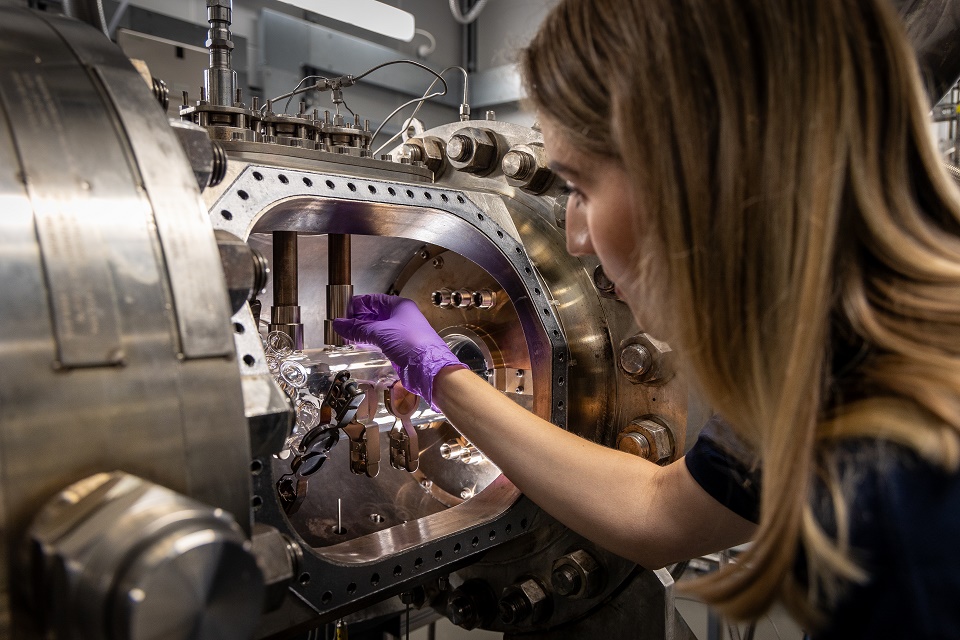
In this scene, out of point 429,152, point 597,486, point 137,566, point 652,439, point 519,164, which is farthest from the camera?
point 429,152

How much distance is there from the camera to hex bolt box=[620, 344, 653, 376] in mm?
1112

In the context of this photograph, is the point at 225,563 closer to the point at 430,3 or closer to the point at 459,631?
the point at 459,631

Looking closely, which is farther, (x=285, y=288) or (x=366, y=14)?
(x=366, y=14)

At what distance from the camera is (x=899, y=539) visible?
1.50 ft

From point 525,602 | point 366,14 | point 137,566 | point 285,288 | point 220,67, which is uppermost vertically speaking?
point 366,14

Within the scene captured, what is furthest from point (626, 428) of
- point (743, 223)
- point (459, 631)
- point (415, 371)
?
point (459, 631)

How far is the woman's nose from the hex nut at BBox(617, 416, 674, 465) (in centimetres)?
39

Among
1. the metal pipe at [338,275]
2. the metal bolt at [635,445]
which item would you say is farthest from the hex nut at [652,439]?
the metal pipe at [338,275]

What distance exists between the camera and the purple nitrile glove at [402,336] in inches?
45.1

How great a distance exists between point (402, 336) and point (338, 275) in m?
0.17

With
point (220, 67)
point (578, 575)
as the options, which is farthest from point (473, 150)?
point (578, 575)

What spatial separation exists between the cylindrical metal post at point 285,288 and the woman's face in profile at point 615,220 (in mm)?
574

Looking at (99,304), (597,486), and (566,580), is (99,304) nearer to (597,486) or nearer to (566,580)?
(597,486)

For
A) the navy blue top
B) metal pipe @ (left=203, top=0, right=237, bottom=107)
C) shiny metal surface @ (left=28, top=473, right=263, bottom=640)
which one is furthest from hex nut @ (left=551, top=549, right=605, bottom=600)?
metal pipe @ (left=203, top=0, right=237, bottom=107)
